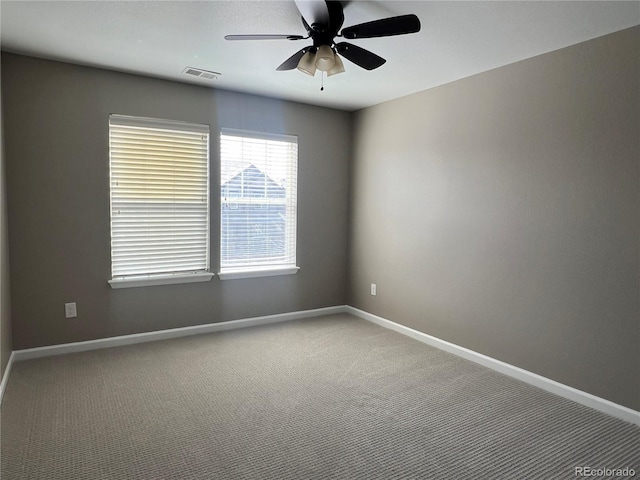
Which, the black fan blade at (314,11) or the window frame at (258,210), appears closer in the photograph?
the black fan blade at (314,11)

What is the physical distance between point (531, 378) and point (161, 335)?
3157 millimetres

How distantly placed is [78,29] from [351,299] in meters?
3.63

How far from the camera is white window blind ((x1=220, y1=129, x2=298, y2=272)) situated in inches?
161

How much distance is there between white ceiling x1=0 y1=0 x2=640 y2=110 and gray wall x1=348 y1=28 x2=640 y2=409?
29cm

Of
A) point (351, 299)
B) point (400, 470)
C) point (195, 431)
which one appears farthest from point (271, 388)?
point (351, 299)

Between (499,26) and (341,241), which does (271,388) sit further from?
(499,26)

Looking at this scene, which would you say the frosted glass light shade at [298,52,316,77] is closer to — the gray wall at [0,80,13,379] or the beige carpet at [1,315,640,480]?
the beige carpet at [1,315,640,480]

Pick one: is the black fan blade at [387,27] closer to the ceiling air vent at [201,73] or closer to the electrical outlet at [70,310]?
the ceiling air vent at [201,73]

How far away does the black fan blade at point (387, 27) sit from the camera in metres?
1.98

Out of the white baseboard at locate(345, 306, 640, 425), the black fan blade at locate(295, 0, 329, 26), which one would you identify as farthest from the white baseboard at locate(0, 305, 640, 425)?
the black fan blade at locate(295, 0, 329, 26)

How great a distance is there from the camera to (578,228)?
2742 mm

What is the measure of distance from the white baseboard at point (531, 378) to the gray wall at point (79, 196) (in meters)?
1.80

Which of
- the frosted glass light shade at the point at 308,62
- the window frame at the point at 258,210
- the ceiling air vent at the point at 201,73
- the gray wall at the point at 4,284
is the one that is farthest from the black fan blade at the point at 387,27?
the gray wall at the point at 4,284

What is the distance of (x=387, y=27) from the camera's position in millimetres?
2061
